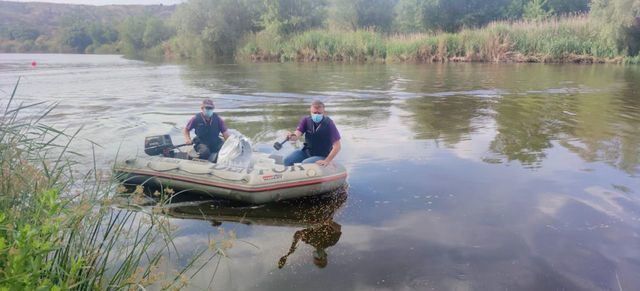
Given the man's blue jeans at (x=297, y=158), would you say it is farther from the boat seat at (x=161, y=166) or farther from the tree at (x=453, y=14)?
the tree at (x=453, y=14)

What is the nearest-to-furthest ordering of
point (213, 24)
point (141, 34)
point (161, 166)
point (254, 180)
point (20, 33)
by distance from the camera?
point (254, 180) → point (161, 166) → point (213, 24) → point (141, 34) → point (20, 33)

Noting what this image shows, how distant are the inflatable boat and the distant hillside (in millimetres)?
72549

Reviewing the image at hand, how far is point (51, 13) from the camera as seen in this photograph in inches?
3474

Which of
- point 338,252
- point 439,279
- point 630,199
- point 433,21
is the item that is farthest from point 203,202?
point 433,21

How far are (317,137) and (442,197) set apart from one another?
1782 millimetres

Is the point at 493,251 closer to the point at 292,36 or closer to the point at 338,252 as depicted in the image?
the point at 338,252

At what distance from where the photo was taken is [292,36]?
3431 centimetres

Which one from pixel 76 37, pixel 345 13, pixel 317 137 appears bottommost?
pixel 317 137

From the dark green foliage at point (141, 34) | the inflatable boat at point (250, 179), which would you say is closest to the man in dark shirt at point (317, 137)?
the inflatable boat at point (250, 179)

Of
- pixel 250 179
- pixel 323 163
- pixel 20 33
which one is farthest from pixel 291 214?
pixel 20 33

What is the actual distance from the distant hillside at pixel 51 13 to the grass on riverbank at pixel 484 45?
50734 millimetres

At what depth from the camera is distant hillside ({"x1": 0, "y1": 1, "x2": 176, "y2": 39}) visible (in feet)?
247

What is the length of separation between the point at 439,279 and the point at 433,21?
38044 mm

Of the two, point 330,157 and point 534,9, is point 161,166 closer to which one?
point 330,157
